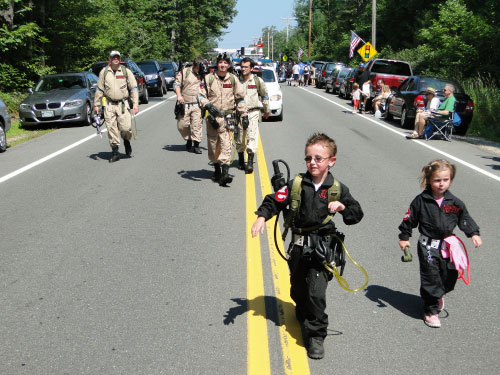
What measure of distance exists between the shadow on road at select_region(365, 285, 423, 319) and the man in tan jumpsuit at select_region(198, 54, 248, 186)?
4.45m

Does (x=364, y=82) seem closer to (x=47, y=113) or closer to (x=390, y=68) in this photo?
(x=390, y=68)

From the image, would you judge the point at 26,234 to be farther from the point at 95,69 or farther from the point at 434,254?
the point at 95,69

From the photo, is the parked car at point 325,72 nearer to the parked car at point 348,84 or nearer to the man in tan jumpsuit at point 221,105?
the parked car at point 348,84

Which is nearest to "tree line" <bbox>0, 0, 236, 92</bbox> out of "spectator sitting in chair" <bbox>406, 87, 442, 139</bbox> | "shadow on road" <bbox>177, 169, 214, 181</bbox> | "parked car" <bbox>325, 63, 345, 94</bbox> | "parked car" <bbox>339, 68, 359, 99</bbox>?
"shadow on road" <bbox>177, 169, 214, 181</bbox>

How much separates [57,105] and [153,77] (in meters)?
12.1

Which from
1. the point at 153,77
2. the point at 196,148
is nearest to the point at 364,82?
the point at 153,77

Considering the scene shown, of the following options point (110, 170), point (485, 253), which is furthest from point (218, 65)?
point (485, 253)

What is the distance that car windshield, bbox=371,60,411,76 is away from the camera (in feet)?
83.8

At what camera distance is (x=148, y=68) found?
29.2m

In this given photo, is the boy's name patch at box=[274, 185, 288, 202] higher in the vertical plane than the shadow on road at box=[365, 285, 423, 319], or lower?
higher

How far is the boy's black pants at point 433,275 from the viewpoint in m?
4.34

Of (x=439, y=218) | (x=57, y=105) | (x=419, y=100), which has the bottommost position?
(x=57, y=105)

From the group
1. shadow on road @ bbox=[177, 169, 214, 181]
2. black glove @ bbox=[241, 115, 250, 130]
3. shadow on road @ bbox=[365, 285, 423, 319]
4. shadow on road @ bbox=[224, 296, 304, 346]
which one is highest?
black glove @ bbox=[241, 115, 250, 130]

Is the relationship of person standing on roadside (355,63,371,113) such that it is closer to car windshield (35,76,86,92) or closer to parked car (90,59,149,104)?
parked car (90,59,149,104)
